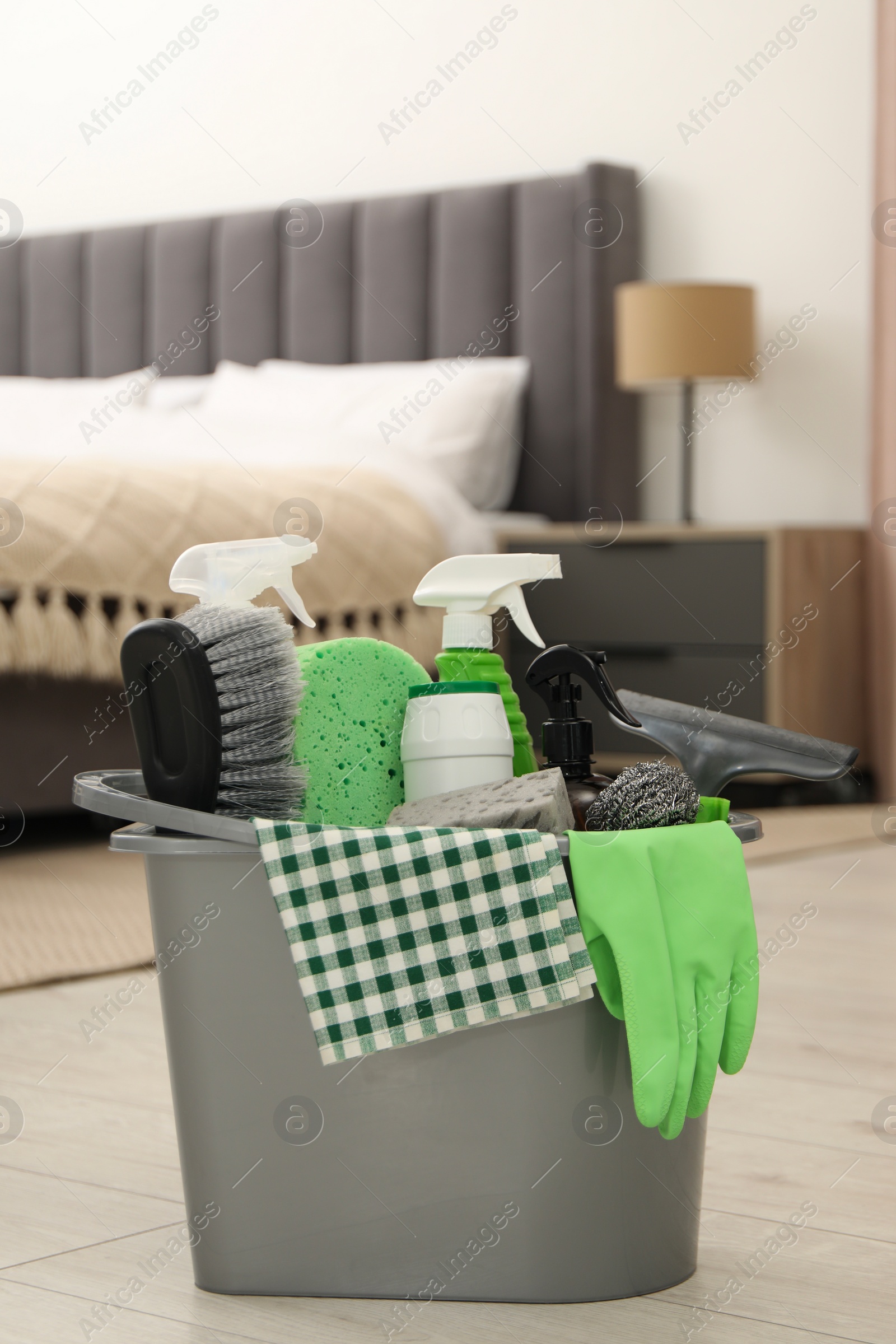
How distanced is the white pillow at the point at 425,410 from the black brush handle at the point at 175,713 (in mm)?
2435

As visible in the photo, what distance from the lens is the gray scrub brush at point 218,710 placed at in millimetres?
804

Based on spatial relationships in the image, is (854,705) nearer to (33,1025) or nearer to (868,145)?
(868,145)

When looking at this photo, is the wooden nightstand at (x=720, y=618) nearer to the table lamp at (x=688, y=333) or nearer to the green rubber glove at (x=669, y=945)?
the table lamp at (x=688, y=333)

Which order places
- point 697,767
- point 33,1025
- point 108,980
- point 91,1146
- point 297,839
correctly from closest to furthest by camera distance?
point 297,839 < point 697,767 < point 91,1146 < point 33,1025 < point 108,980

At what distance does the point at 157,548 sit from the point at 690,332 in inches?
50.7

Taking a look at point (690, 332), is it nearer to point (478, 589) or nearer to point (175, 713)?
point (478, 589)

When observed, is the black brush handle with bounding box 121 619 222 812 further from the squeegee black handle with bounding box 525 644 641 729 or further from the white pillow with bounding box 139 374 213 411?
the white pillow with bounding box 139 374 213 411

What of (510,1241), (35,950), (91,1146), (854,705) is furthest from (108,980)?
(854,705)

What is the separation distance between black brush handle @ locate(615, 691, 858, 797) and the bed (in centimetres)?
153

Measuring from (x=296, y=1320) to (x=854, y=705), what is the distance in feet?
8.15

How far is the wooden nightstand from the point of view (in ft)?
9.63

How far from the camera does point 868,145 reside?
3131mm

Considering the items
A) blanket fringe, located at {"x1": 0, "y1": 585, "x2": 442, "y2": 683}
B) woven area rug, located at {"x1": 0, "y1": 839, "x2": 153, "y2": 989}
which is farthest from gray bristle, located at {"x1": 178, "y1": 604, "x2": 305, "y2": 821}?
blanket fringe, located at {"x1": 0, "y1": 585, "x2": 442, "y2": 683}

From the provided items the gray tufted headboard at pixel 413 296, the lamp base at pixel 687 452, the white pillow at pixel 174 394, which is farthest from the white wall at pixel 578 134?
the white pillow at pixel 174 394
